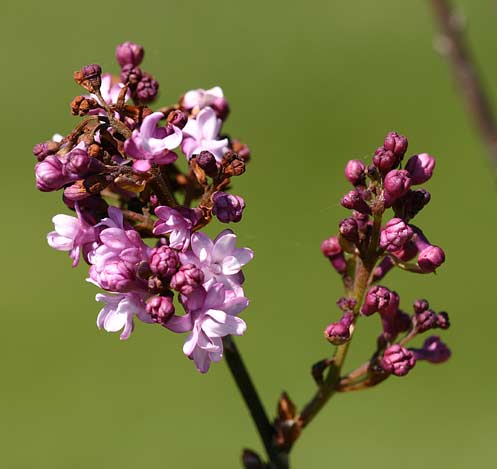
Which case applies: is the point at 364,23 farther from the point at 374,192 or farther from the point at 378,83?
the point at 374,192

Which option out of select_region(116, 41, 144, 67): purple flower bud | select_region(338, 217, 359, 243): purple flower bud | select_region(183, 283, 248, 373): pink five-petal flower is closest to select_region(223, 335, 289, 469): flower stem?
select_region(183, 283, 248, 373): pink five-petal flower

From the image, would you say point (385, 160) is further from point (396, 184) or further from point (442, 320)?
point (442, 320)

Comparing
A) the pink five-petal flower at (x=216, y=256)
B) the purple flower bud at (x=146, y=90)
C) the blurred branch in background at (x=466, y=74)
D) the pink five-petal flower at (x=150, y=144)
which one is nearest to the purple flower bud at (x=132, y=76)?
the purple flower bud at (x=146, y=90)

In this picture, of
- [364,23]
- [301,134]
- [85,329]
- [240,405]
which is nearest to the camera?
[240,405]

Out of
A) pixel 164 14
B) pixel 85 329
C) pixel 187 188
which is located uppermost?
pixel 164 14

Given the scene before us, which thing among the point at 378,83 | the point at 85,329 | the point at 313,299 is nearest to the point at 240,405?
the point at 313,299

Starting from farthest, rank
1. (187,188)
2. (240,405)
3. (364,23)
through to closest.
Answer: (364,23) < (240,405) < (187,188)

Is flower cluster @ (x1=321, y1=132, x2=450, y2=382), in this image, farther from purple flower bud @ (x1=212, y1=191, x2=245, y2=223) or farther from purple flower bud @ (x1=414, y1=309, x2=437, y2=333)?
purple flower bud @ (x1=212, y1=191, x2=245, y2=223)

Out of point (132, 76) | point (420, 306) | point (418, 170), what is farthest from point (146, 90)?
point (420, 306)
